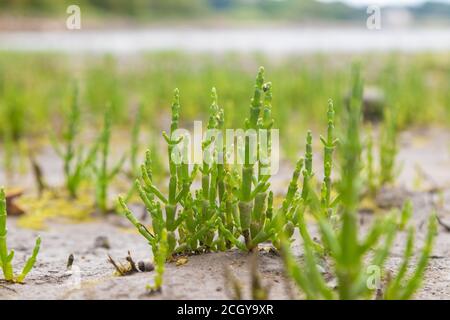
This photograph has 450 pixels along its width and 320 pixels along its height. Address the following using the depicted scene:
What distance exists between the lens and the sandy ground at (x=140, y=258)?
132cm

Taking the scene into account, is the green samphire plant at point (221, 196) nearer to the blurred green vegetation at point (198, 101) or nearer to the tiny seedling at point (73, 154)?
the tiny seedling at point (73, 154)

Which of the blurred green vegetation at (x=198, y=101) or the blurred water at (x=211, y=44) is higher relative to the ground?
the blurred water at (x=211, y=44)

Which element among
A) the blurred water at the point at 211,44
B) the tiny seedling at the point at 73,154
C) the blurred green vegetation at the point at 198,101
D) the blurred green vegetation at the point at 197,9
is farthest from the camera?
the blurred green vegetation at the point at 197,9

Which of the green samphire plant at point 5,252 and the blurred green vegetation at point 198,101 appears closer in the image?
the green samphire plant at point 5,252

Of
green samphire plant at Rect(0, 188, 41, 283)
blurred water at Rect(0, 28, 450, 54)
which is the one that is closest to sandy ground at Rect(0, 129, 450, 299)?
green samphire plant at Rect(0, 188, 41, 283)

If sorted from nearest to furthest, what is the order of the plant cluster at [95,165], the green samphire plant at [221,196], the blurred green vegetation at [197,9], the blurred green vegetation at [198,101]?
the green samphire plant at [221,196]
the plant cluster at [95,165]
the blurred green vegetation at [198,101]
the blurred green vegetation at [197,9]

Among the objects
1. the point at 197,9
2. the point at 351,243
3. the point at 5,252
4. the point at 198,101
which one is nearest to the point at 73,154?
the point at 5,252

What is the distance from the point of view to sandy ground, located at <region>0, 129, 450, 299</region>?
1324 millimetres

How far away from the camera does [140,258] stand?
198 centimetres

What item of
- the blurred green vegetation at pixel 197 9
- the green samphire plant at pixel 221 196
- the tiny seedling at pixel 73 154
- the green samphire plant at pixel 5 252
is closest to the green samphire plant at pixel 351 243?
the green samphire plant at pixel 221 196

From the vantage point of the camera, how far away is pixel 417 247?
2.06 meters

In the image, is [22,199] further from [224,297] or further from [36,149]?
[224,297]

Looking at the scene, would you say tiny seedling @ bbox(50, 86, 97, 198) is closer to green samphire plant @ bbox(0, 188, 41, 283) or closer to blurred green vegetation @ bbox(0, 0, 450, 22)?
green samphire plant @ bbox(0, 188, 41, 283)
